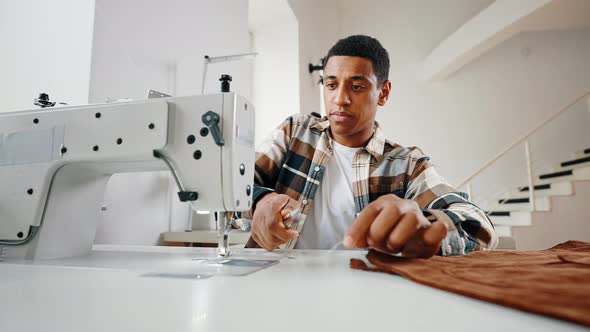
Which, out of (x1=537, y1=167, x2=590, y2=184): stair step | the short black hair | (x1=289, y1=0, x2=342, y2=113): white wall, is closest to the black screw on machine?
the short black hair

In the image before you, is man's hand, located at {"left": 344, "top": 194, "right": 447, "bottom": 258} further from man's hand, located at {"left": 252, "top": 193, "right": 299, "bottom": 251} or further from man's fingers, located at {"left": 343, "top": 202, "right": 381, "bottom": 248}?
man's hand, located at {"left": 252, "top": 193, "right": 299, "bottom": 251}

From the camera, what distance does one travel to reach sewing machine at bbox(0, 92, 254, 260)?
2.41ft

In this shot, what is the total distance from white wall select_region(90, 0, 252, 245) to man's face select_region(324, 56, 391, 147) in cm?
75

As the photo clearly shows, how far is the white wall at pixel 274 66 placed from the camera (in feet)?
10.8

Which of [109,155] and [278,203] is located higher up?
[109,155]

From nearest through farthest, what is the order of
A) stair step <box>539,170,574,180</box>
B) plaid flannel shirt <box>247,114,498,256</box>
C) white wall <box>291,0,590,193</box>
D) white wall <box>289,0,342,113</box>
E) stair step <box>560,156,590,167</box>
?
plaid flannel shirt <box>247,114,498,256</box>
white wall <box>289,0,342,113</box>
stair step <box>539,170,574,180</box>
stair step <box>560,156,590,167</box>
white wall <box>291,0,590,193</box>

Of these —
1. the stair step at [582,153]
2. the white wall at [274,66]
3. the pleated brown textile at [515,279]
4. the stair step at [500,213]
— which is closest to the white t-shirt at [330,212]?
the pleated brown textile at [515,279]

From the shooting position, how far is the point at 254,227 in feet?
2.71

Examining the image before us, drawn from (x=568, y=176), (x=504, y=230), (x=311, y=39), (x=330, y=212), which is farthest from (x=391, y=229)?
(x=568, y=176)

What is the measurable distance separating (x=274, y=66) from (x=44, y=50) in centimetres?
232

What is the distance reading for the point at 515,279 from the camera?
1.40ft

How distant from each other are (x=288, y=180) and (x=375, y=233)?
0.73 metres

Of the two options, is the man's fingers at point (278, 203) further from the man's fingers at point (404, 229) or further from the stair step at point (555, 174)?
the stair step at point (555, 174)

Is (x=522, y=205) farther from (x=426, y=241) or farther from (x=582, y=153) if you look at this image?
(x=426, y=241)
